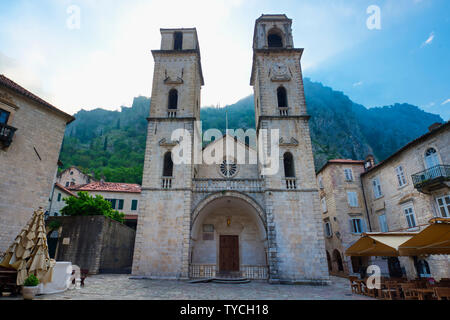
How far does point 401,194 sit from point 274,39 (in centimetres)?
1668

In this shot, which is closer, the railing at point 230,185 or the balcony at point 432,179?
the balcony at point 432,179

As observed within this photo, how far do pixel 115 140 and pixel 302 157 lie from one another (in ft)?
237

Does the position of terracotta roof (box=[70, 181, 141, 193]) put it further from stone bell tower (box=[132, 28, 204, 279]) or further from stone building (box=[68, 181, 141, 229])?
stone bell tower (box=[132, 28, 204, 279])

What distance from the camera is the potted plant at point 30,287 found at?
24.1 feet

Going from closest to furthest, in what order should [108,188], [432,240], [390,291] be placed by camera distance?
1. [432,240]
2. [390,291]
3. [108,188]

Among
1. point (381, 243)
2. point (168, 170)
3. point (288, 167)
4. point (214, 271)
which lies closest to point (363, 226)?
point (288, 167)

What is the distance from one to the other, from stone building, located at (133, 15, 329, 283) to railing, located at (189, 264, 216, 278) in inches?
2.2

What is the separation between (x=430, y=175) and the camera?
14758 mm

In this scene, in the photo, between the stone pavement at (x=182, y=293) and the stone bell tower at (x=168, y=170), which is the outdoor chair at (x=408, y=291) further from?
the stone bell tower at (x=168, y=170)

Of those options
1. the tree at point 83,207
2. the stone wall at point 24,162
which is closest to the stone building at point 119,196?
the tree at point 83,207

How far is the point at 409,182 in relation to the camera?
1650 centimetres

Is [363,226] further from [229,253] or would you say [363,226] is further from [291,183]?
[229,253]

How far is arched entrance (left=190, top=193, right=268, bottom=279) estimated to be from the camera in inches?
685

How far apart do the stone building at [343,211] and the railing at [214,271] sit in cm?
959
